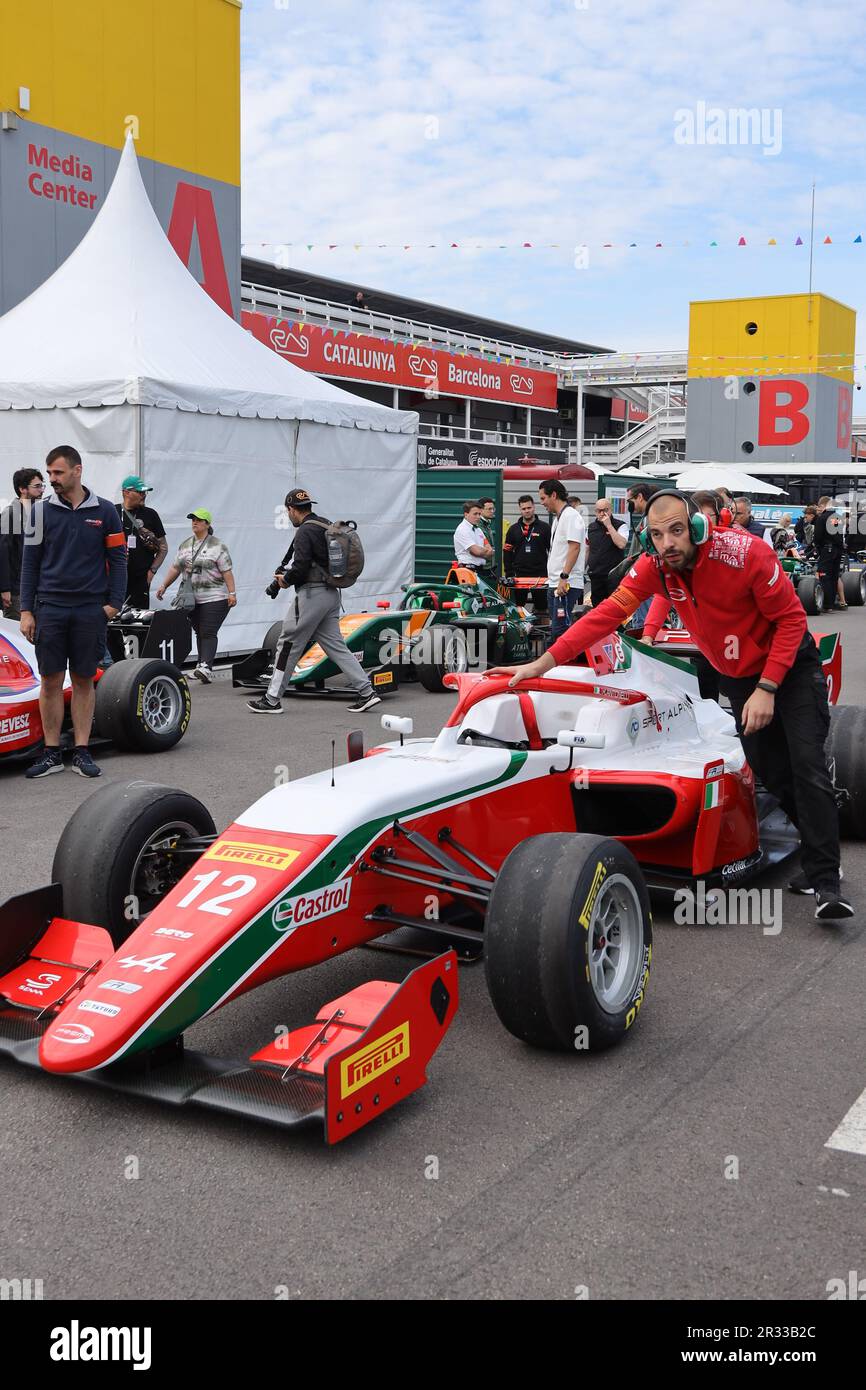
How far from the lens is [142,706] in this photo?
8.17 m

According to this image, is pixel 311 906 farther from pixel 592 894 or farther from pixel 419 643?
pixel 419 643

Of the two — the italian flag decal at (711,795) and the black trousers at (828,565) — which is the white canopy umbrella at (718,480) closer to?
the black trousers at (828,565)

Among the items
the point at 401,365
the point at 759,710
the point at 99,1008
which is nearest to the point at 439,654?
the point at 759,710

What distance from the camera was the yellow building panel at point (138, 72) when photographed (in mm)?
15539

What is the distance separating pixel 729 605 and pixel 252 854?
7.02 feet

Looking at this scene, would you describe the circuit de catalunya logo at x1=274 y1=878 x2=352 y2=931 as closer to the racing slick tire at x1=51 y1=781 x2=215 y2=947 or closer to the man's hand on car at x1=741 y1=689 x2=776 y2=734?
the racing slick tire at x1=51 y1=781 x2=215 y2=947

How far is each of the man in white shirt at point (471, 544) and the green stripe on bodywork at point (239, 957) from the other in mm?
10288

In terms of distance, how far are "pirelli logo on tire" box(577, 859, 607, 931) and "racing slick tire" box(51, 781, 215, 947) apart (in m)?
1.40

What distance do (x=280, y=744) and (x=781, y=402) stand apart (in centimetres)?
3864

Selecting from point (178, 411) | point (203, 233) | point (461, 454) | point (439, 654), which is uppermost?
point (203, 233)

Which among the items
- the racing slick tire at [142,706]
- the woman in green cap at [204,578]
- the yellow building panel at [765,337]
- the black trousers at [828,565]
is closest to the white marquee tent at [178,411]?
the woman in green cap at [204,578]

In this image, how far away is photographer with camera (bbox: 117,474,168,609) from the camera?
10.7 metres
